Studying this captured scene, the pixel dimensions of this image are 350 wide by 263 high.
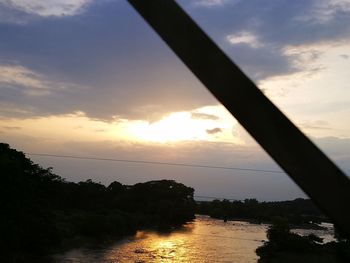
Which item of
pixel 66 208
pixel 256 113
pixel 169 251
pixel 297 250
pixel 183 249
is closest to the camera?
pixel 256 113

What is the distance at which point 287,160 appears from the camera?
1.01 m

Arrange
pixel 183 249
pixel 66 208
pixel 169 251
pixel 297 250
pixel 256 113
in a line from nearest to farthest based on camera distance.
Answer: pixel 256 113, pixel 297 250, pixel 169 251, pixel 183 249, pixel 66 208

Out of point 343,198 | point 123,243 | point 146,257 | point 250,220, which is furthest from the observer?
point 250,220

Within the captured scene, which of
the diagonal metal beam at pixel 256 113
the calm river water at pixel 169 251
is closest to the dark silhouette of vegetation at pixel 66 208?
the calm river water at pixel 169 251

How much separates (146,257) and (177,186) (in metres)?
31.0

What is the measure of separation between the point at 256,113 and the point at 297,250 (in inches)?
1045

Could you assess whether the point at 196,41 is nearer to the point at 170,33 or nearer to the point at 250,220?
the point at 170,33

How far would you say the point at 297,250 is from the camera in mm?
25719

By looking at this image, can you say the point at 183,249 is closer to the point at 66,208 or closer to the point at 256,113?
the point at 66,208

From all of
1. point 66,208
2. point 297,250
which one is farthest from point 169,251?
point 66,208

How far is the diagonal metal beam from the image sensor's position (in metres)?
0.98

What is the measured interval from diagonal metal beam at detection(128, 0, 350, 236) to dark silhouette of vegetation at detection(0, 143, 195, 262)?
1781 centimetres

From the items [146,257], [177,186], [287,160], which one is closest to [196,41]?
[287,160]

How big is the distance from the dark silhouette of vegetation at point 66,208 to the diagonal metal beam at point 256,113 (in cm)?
1781
